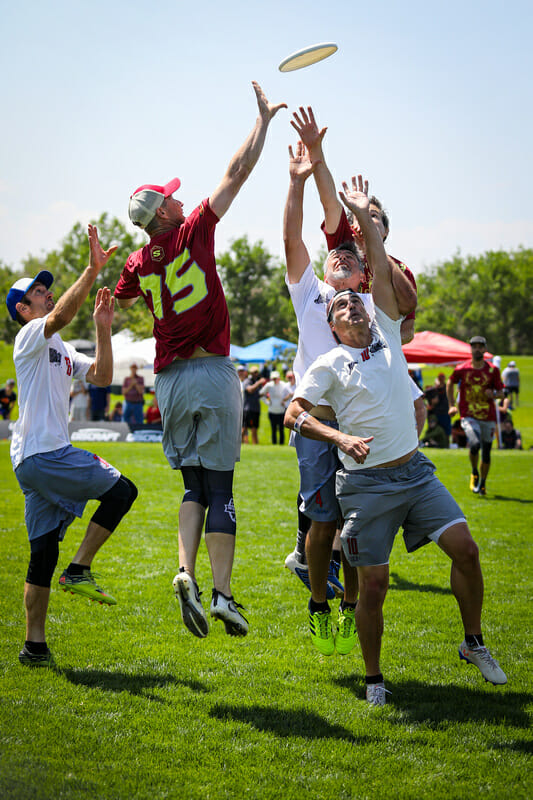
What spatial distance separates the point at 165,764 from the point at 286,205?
10.8 feet

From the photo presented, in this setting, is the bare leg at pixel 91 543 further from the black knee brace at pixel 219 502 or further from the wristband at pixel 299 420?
the wristband at pixel 299 420

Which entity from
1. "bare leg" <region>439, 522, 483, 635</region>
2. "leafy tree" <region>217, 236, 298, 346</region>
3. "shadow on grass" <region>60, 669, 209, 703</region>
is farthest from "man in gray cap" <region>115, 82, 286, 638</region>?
"leafy tree" <region>217, 236, 298, 346</region>

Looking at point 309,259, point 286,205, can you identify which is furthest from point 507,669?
point 286,205

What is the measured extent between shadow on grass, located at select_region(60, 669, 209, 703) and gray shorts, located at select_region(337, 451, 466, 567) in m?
1.33

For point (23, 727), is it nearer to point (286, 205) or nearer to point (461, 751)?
point (461, 751)

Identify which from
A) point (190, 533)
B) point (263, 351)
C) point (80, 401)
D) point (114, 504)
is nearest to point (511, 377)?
A: point (263, 351)

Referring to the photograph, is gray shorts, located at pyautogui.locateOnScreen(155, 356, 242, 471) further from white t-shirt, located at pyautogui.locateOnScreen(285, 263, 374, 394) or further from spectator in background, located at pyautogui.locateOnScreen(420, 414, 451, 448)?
spectator in background, located at pyautogui.locateOnScreen(420, 414, 451, 448)

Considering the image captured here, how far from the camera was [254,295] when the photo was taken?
92875mm

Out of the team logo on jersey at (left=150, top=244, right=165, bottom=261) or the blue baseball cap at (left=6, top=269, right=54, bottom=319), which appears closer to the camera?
the team logo on jersey at (left=150, top=244, right=165, bottom=261)

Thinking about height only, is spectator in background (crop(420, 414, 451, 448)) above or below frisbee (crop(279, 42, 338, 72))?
below

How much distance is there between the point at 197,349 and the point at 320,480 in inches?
46.3

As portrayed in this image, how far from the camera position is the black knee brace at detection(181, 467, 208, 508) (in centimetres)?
467

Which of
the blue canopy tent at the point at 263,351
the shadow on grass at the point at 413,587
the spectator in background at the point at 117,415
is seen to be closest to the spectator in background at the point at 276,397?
the spectator in background at the point at 117,415

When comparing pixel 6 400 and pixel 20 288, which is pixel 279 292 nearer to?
pixel 6 400
